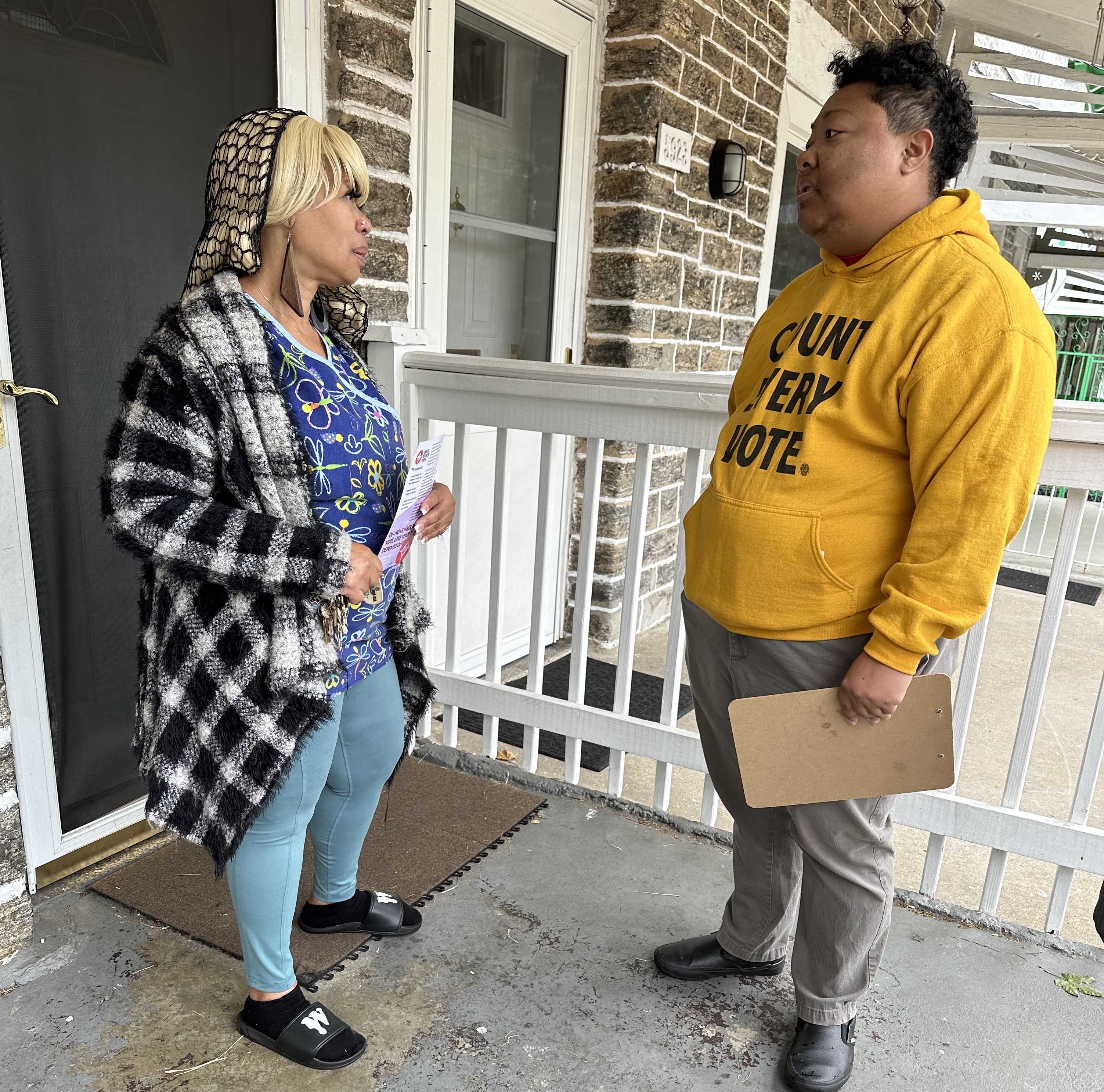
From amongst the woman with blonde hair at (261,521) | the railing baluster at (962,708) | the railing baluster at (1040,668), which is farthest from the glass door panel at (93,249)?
the railing baluster at (1040,668)

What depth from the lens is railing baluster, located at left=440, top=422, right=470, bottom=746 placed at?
2441mm

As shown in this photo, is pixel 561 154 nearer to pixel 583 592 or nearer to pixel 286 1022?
pixel 583 592

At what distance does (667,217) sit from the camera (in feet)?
12.0

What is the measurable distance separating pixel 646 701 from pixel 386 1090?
2209 millimetres

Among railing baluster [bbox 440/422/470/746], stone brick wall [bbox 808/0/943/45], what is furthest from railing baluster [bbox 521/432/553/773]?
stone brick wall [bbox 808/0/943/45]

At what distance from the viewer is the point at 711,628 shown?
1476mm

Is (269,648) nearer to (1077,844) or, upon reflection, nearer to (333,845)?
(333,845)

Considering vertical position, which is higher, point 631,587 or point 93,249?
A: point 93,249

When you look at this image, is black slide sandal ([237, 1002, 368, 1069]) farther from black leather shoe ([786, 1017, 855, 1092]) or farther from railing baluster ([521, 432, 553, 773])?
railing baluster ([521, 432, 553, 773])

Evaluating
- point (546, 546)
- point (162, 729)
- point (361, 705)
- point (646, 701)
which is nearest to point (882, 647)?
point (361, 705)

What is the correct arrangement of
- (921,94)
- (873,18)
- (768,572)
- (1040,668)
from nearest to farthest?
(921,94) → (768,572) → (1040,668) → (873,18)

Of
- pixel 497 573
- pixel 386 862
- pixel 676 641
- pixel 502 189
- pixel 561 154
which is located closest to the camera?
pixel 386 862

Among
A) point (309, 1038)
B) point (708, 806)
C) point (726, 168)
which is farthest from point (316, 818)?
point (726, 168)

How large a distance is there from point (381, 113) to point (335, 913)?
2024 millimetres
